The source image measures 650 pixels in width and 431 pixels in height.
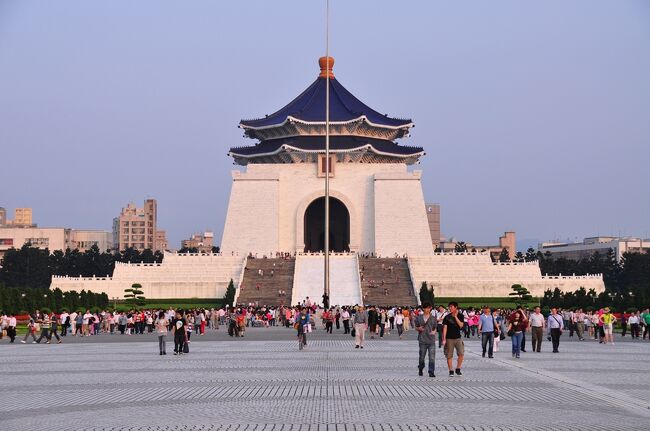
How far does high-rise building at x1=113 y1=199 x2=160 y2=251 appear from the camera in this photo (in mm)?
159875

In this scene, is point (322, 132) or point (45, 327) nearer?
point (45, 327)

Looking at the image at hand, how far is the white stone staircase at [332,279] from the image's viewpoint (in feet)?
174

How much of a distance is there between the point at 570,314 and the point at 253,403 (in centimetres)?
2146

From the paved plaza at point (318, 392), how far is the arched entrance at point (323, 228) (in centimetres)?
5026

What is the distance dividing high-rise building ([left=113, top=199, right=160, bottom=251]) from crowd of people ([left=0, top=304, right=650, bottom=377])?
112561 mm

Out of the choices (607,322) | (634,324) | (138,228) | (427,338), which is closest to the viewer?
(427,338)

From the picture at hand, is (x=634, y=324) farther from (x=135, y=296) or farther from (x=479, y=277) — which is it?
(x=135, y=296)

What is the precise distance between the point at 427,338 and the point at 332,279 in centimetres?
3849

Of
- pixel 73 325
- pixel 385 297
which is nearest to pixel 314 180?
pixel 385 297

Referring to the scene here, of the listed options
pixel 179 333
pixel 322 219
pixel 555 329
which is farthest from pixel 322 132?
pixel 179 333

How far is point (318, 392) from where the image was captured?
1440 centimetres

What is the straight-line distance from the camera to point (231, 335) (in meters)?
33.0

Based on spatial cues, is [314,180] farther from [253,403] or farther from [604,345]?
[253,403]

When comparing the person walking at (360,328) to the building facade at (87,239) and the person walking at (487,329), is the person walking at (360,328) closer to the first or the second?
the person walking at (487,329)
